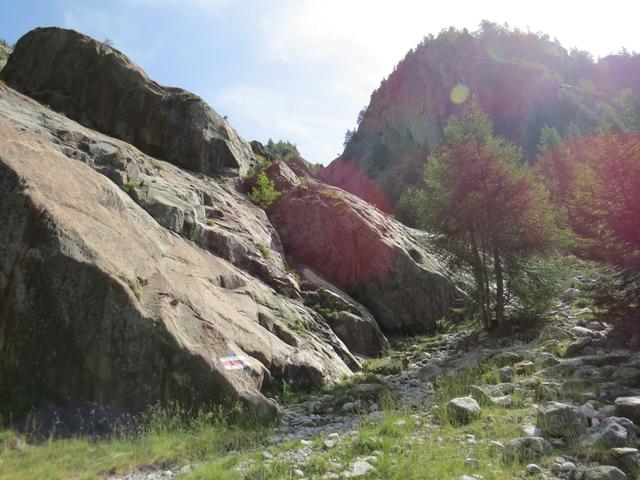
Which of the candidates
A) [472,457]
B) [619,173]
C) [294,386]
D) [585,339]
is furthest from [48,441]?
[619,173]

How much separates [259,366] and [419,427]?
201 inches

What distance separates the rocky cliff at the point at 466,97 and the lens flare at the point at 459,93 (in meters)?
0.22

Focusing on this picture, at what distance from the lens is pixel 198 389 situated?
33.0ft

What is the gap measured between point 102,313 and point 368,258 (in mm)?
15983

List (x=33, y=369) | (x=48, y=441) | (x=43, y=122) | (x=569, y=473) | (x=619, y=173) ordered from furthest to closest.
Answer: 1. (x=43, y=122)
2. (x=619, y=173)
3. (x=33, y=369)
4. (x=48, y=441)
5. (x=569, y=473)

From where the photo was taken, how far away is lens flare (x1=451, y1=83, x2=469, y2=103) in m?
95.9

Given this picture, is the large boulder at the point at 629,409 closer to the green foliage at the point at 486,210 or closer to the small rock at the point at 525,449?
the small rock at the point at 525,449


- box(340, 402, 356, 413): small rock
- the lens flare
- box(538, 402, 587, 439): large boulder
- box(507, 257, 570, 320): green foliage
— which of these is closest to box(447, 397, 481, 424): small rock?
box(538, 402, 587, 439): large boulder

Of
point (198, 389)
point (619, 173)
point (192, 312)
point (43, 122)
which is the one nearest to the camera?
point (198, 389)

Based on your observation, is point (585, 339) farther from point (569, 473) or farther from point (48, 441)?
point (48, 441)

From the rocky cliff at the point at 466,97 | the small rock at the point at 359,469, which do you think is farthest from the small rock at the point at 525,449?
the rocky cliff at the point at 466,97

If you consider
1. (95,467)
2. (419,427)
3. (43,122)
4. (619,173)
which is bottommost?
(95,467)

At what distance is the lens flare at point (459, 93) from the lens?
315 ft

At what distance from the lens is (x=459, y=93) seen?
96.6 m
